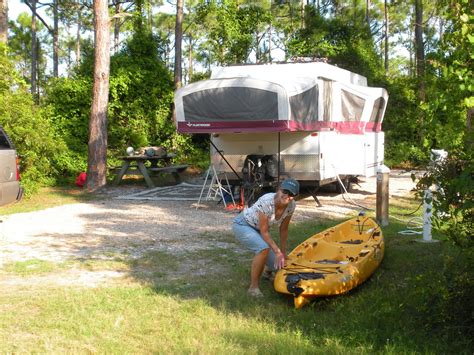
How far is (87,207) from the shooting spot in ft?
A: 39.4

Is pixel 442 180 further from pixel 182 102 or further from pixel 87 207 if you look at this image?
pixel 87 207

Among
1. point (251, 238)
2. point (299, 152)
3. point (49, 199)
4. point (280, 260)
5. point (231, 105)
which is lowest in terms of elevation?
point (49, 199)

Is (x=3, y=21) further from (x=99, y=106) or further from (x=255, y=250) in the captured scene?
(x=255, y=250)

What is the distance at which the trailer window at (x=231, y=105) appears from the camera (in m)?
10.1

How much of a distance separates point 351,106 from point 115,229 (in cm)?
589

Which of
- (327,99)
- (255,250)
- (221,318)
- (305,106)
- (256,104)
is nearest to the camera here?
(221,318)

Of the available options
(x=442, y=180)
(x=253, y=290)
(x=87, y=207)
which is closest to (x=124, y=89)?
(x=87, y=207)

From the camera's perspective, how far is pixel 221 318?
4809mm

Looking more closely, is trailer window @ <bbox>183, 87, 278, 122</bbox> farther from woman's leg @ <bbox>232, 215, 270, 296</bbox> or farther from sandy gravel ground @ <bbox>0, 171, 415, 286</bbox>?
woman's leg @ <bbox>232, 215, 270, 296</bbox>

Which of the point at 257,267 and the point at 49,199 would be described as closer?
the point at 257,267

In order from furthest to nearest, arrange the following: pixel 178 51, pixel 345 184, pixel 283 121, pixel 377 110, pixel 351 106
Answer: pixel 178 51
pixel 345 184
pixel 377 110
pixel 351 106
pixel 283 121

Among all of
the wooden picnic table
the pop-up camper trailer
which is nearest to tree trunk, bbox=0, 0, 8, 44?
the wooden picnic table

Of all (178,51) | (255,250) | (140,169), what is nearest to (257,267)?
(255,250)

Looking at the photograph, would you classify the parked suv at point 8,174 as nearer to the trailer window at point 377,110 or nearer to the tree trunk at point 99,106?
the tree trunk at point 99,106
